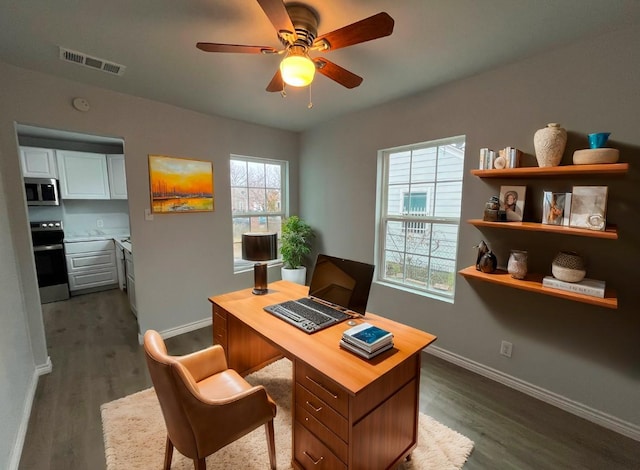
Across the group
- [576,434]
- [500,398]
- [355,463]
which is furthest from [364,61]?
[576,434]

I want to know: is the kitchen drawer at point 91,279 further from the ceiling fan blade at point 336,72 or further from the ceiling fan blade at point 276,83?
the ceiling fan blade at point 336,72

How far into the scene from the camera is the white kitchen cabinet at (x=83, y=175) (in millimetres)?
4117

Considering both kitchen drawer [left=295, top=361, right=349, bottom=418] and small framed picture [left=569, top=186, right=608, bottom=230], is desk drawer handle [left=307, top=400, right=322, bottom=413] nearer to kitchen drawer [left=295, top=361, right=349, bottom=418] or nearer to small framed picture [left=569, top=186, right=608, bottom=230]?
kitchen drawer [left=295, top=361, right=349, bottom=418]

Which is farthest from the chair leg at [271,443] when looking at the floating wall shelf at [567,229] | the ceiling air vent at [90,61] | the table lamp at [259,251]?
the ceiling air vent at [90,61]

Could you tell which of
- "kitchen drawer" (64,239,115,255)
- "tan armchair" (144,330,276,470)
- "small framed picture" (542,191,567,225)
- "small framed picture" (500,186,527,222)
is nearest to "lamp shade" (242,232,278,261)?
"tan armchair" (144,330,276,470)

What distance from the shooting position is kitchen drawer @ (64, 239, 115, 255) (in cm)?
418

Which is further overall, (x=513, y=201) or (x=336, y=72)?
(x=513, y=201)

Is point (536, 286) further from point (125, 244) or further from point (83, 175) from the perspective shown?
point (83, 175)

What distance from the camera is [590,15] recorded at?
4.98ft

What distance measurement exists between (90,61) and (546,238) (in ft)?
11.6

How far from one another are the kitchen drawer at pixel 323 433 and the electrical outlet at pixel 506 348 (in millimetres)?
1733

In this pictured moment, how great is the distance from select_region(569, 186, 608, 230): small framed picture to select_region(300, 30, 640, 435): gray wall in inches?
7.5

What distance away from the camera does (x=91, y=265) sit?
4375mm

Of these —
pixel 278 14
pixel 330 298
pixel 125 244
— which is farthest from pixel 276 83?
pixel 125 244
